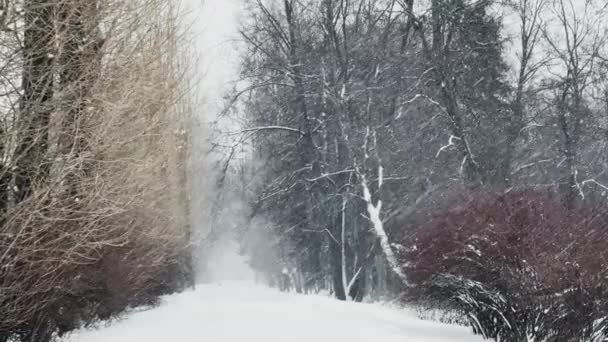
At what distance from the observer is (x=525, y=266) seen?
10.4 m

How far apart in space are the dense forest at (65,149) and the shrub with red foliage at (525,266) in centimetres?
551

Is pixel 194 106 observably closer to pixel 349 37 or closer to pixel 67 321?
pixel 349 37

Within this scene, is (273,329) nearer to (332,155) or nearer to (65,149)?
(65,149)

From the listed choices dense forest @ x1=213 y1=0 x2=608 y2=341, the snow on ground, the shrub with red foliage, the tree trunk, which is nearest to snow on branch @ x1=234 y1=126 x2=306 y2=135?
dense forest @ x1=213 y1=0 x2=608 y2=341

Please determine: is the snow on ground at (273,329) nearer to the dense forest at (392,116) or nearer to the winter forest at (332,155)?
the winter forest at (332,155)

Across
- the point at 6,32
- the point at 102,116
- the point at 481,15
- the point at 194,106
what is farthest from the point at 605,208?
the point at 194,106

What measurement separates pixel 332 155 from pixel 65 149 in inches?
728

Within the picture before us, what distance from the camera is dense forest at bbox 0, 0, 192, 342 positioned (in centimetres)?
696

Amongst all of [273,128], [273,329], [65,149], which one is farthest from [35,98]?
[273,128]

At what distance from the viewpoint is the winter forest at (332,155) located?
7918mm

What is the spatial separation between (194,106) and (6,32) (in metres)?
18.5

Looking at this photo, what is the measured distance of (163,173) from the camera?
1833 centimetres

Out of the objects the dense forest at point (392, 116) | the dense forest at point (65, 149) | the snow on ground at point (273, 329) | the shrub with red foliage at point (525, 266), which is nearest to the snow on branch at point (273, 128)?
the dense forest at point (392, 116)

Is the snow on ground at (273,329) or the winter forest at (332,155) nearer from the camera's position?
the winter forest at (332,155)
